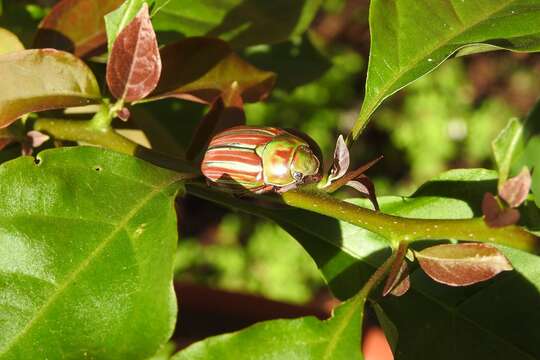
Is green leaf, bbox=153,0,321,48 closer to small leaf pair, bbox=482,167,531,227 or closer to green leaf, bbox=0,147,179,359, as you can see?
green leaf, bbox=0,147,179,359

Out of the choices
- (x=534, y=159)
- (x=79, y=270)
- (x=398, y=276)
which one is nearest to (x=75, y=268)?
(x=79, y=270)

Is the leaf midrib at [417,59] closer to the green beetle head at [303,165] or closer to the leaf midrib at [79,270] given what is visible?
the green beetle head at [303,165]

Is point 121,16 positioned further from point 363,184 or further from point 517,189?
point 517,189

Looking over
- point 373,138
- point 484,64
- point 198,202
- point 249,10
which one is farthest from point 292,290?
point 249,10

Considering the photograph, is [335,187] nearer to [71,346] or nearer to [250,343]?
[250,343]

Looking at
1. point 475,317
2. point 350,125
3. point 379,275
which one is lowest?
point 350,125

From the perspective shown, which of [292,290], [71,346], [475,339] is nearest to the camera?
[71,346]
